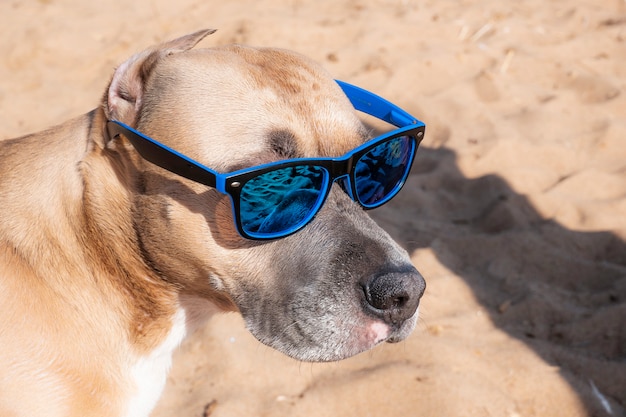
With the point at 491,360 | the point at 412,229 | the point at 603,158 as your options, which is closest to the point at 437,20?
the point at 603,158

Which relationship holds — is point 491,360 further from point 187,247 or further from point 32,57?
point 32,57

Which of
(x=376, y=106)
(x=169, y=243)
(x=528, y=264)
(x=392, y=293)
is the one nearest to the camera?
(x=392, y=293)

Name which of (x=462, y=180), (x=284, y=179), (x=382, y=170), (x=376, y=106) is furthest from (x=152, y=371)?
(x=462, y=180)

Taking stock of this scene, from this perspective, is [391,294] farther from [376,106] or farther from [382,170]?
[376,106]

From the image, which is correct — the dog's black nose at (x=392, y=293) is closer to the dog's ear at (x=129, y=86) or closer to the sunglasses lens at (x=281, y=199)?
the sunglasses lens at (x=281, y=199)

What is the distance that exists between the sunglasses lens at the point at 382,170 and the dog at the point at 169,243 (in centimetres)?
9

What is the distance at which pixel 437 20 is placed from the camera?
21.2 ft

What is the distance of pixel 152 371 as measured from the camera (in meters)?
2.40

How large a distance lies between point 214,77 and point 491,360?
1911mm

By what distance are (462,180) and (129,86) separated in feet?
9.17

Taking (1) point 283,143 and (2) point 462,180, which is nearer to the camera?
(1) point 283,143

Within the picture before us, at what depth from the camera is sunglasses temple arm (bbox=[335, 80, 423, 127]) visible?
8.68 ft

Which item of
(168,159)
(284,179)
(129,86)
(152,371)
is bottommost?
(152,371)

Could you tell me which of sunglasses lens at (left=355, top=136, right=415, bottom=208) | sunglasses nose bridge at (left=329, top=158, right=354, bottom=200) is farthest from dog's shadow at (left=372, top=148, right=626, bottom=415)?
sunglasses nose bridge at (left=329, top=158, right=354, bottom=200)
